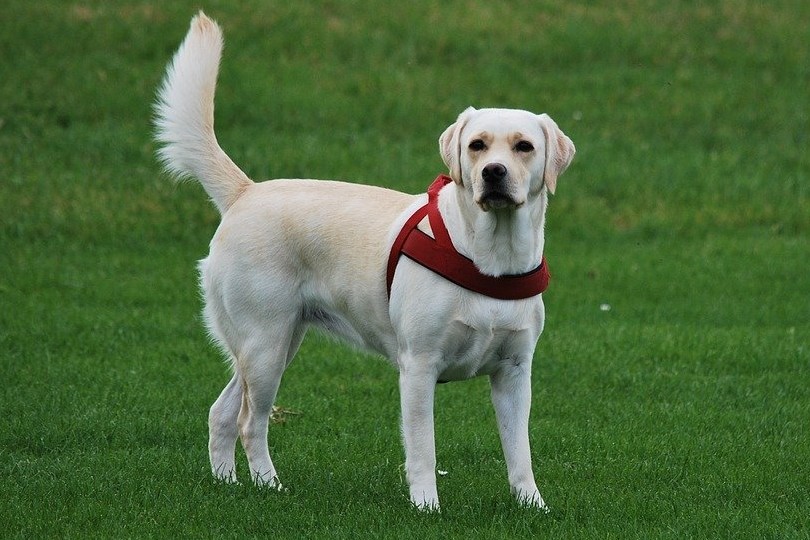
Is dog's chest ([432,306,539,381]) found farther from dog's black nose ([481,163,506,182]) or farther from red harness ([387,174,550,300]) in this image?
dog's black nose ([481,163,506,182])

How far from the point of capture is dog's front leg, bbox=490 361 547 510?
19.8 feet

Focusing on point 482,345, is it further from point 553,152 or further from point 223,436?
point 223,436

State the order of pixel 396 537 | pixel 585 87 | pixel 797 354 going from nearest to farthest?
pixel 396 537
pixel 797 354
pixel 585 87

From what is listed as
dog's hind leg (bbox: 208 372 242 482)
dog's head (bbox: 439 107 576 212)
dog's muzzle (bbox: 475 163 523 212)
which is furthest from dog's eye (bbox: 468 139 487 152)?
dog's hind leg (bbox: 208 372 242 482)

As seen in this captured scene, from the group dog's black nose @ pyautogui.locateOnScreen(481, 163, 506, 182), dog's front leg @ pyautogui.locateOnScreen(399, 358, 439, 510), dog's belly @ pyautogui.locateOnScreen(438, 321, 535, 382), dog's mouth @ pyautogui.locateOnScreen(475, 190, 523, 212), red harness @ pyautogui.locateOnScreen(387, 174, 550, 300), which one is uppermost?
dog's black nose @ pyautogui.locateOnScreen(481, 163, 506, 182)

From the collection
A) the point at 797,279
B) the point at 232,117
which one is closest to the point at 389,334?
the point at 797,279

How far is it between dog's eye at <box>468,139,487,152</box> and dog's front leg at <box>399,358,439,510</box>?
A: 1006 millimetres

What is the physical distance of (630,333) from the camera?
10.2 meters

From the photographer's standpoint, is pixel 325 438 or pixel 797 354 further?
pixel 797 354

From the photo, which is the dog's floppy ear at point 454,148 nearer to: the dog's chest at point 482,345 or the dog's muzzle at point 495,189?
the dog's muzzle at point 495,189

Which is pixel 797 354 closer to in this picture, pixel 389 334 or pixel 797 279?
pixel 797 279

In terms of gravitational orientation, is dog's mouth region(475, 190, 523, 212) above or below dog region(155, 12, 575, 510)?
above

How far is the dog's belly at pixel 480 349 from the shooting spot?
575cm

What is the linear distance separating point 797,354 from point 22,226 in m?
8.11
